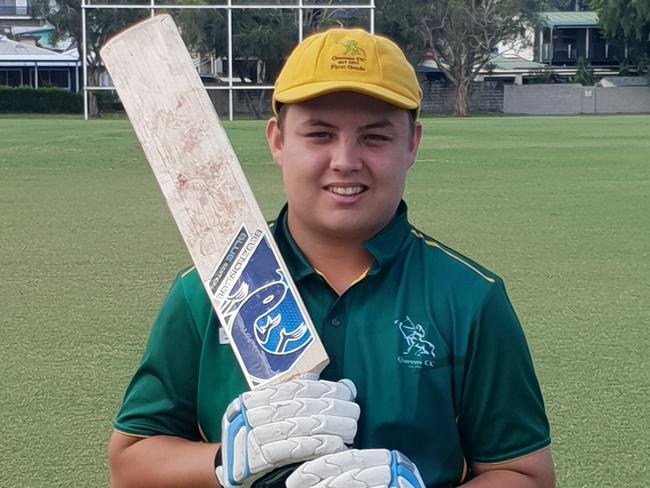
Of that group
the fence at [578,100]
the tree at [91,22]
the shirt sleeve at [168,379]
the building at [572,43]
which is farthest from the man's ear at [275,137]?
the building at [572,43]

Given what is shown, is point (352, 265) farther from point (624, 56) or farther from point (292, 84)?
point (624, 56)

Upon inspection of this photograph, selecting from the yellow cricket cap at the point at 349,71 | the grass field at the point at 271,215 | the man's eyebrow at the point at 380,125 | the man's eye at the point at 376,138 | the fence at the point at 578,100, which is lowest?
the fence at the point at 578,100

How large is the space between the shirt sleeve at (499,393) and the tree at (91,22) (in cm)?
2451

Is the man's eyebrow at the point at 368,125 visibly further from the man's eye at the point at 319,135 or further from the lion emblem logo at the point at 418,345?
the lion emblem logo at the point at 418,345

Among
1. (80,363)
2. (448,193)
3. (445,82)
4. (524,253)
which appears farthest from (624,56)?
(80,363)

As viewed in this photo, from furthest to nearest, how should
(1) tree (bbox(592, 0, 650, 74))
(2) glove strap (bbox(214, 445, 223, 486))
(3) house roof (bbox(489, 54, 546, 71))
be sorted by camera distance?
(3) house roof (bbox(489, 54, 546, 71)), (1) tree (bbox(592, 0, 650, 74)), (2) glove strap (bbox(214, 445, 223, 486))

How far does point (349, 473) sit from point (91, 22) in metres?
33.2

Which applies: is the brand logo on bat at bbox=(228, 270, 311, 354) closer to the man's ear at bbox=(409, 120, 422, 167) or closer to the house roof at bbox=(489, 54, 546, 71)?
the man's ear at bbox=(409, 120, 422, 167)

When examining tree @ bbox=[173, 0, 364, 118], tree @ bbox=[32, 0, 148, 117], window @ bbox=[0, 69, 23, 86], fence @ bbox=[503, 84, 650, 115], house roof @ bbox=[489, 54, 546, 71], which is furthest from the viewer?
house roof @ bbox=[489, 54, 546, 71]

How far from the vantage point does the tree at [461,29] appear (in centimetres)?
4766

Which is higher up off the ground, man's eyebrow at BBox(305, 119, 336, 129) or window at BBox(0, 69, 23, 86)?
man's eyebrow at BBox(305, 119, 336, 129)

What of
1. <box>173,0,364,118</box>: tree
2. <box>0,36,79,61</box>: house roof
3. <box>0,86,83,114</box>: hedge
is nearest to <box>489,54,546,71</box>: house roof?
<box>0,36,79,61</box>: house roof

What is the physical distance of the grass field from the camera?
4012mm

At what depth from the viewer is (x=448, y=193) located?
39.9 feet
